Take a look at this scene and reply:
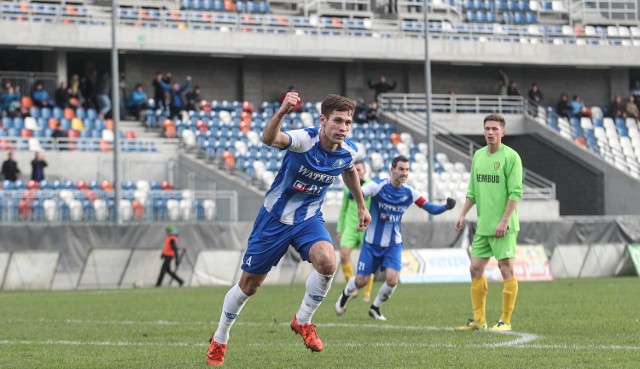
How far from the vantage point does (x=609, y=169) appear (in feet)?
140

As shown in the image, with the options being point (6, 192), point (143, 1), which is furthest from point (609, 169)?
point (6, 192)

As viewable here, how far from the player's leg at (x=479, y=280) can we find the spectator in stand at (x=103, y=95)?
26.4 meters

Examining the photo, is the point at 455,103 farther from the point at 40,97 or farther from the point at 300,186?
the point at 300,186

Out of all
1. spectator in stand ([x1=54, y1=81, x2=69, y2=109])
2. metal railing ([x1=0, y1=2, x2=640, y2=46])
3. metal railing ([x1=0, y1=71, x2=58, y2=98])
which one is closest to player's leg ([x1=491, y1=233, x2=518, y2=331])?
spectator in stand ([x1=54, y1=81, x2=69, y2=109])

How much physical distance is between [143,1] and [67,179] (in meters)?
9.90

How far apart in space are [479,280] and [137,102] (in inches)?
1106

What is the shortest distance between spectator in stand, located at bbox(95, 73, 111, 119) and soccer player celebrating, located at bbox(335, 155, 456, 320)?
23.4 m

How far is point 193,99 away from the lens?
132ft

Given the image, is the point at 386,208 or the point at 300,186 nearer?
the point at 300,186

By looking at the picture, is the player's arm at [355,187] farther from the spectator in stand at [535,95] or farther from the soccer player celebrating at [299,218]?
the spectator in stand at [535,95]

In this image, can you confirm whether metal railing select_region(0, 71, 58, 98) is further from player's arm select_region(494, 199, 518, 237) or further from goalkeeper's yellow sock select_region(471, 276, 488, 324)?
player's arm select_region(494, 199, 518, 237)

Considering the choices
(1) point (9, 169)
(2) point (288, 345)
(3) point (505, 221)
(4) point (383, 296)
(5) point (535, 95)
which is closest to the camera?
(2) point (288, 345)

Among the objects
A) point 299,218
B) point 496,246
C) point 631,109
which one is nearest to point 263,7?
point 631,109

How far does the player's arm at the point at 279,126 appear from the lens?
328 inches
